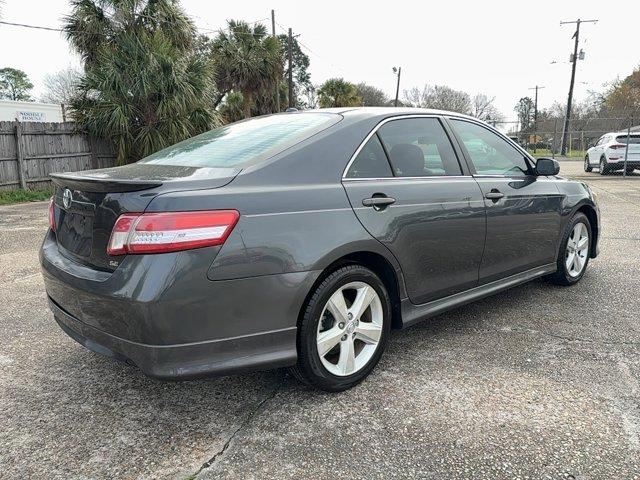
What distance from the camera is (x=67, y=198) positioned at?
8.73ft

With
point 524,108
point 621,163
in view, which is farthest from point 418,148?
point 524,108

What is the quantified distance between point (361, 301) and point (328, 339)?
283mm

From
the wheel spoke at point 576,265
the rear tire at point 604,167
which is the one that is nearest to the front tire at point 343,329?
the wheel spoke at point 576,265

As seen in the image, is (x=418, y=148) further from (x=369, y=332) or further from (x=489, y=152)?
(x=369, y=332)

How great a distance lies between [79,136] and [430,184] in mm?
12270

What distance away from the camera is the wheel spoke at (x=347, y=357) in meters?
2.73

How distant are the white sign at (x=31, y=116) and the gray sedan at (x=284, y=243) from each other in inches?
756

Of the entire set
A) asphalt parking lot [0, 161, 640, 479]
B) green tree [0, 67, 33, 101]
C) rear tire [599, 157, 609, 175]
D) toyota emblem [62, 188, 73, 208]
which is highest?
green tree [0, 67, 33, 101]

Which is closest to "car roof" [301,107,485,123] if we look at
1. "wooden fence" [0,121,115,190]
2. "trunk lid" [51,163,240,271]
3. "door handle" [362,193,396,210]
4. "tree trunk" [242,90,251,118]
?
"door handle" [362,193,396,210]

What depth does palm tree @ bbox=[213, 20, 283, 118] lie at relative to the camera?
2336 centimetres

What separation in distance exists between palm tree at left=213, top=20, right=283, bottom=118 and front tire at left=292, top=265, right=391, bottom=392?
22.2 metres

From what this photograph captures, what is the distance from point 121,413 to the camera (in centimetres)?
259

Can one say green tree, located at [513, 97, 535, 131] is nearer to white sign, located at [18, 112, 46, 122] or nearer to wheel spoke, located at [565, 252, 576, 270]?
white sign, located at [18, 112, 46, 122]

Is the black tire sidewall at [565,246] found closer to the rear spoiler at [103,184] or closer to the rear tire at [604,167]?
the rear spoiler at [103,184]
